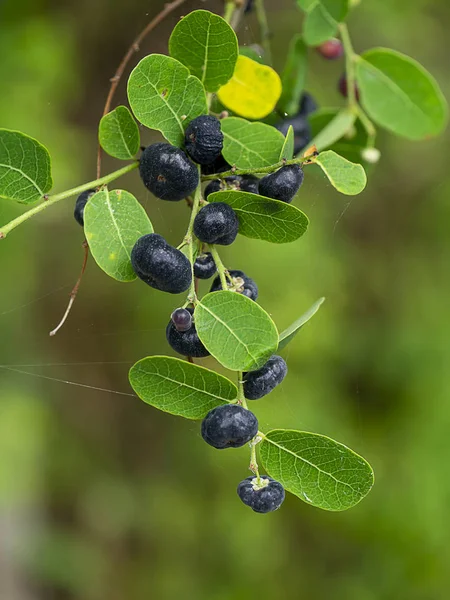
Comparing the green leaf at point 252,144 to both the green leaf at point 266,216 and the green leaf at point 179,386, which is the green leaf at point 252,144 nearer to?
the green leaf at point 266,216

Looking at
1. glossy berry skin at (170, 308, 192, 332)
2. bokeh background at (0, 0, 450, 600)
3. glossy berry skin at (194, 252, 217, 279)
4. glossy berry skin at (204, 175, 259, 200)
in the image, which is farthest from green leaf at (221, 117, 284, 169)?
bokeh background at (0, 0, 450, 600)

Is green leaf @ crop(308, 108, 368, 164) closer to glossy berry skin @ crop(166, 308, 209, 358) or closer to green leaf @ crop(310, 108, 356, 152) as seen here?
green leaf @ crop(310, 108, 356, 152)

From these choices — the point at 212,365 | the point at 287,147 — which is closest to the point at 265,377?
the point at 287,147

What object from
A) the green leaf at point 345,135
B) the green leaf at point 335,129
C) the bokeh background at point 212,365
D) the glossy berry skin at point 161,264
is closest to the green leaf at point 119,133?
the glossy berry skin at point 161,264

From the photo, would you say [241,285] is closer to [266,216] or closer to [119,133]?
[266,216]

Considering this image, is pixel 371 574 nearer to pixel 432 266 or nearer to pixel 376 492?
pixel 376 492

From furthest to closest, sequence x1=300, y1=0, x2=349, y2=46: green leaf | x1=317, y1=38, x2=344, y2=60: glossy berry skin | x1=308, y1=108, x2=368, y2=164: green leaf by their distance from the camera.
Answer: x1=317, y1=38, x2=344, y2=60: glossy berry skin → x1=308, y1=108, x2=368, y2=164: green leaf → x1=300, y1=0, x2=349, y2=46: green leaf

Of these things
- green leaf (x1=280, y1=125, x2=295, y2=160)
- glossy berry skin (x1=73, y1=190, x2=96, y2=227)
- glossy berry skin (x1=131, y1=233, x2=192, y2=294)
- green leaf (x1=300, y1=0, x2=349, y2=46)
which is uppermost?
green leaf (x1=300, y1=0, x2=349, y2=46)
